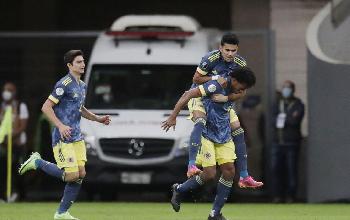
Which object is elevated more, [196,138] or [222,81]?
[222,81]

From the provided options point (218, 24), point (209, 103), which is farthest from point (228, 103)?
point (218, 24)

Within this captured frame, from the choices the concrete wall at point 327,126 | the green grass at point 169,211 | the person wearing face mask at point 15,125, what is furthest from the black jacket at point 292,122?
the person wearing face mask at point 15,125

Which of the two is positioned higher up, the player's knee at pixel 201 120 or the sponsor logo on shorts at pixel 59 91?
the sponsor logo on shorts at pixel 59 91

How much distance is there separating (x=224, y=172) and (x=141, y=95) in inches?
289

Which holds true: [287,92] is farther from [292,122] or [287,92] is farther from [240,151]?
[240,151]

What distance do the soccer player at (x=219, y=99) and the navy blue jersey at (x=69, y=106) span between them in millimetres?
1308

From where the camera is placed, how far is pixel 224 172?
1578cm

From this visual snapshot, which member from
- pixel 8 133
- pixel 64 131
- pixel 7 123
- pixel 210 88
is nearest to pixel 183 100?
pixel 210 88

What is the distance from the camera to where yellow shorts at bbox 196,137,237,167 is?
51.6 feet

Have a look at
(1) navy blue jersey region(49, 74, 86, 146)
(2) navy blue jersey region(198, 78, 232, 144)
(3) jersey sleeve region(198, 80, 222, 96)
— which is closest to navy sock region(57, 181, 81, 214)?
(1) navy blue jersey region(49, 74, 86, 146)

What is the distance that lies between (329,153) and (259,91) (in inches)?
89.2

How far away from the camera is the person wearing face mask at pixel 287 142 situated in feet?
79.9

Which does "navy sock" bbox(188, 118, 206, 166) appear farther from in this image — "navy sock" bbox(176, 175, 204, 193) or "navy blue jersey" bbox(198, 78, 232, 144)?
"navy sock" bbox(176, 175, 204, 193)

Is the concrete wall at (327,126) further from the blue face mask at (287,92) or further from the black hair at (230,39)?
the black hair at (230,39)
